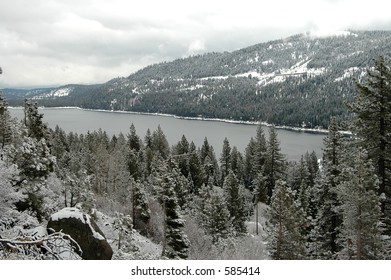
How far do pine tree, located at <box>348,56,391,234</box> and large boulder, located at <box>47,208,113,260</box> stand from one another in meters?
10.7

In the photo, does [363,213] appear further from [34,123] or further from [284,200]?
[34,123]

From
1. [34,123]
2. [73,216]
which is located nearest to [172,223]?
[34,123]

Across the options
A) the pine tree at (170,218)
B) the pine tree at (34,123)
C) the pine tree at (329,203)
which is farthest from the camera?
the pine tree at (34,123)

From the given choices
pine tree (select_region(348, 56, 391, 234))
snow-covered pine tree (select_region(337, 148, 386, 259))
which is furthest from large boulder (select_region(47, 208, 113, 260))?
pine tree (select_region(348, 56, 391, 234))

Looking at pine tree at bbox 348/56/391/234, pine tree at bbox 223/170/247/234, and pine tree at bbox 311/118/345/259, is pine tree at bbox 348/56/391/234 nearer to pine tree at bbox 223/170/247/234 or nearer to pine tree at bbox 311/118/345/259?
pine tree at bbox 311/118/345/259

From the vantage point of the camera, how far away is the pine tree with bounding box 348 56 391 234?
45.0 ft

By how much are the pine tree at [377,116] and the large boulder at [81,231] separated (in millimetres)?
10745

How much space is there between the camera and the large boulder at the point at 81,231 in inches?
303

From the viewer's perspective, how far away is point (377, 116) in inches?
544

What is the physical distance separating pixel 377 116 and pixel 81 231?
11408mm

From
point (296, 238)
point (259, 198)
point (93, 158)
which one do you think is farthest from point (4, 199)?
point (259, 198)

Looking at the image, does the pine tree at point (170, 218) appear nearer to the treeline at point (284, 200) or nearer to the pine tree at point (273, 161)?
the treeline at point (284, 200)

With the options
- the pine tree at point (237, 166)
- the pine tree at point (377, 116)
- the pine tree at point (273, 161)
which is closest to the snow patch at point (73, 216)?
the pine tree at point (377, 116)
